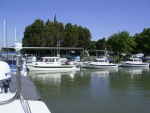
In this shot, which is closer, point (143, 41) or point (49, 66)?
point (49, 66)

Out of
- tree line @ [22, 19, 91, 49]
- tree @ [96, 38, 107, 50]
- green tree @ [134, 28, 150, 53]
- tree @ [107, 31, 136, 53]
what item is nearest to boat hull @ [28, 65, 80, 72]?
tree @ [107, 31, 136, 53]

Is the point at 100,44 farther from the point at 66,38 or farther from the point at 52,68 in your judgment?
the point at 52,68

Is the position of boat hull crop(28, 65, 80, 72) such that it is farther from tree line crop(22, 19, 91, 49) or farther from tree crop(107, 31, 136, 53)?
tree line crop(22, 19, 91, 49)

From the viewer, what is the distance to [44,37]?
230ft

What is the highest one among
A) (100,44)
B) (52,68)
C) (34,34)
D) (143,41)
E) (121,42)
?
(34,34)

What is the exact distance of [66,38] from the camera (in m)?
73.2

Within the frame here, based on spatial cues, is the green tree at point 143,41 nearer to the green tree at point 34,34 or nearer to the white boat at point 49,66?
the green tree at point 34,34

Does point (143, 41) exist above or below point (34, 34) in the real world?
below

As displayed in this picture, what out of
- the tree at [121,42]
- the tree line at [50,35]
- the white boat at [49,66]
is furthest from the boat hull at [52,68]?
the tree line at [50,35]

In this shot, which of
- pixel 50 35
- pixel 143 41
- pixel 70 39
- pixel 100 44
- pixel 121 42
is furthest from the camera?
pixel 100 44

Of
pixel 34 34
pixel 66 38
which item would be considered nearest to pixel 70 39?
pixel 66 38

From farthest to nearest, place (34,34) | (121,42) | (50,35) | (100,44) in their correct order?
(100,44) < (34,34) < (50,35) < (121,42)

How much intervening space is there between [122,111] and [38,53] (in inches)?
2359

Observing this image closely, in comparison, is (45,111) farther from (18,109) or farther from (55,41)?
(55,41)
